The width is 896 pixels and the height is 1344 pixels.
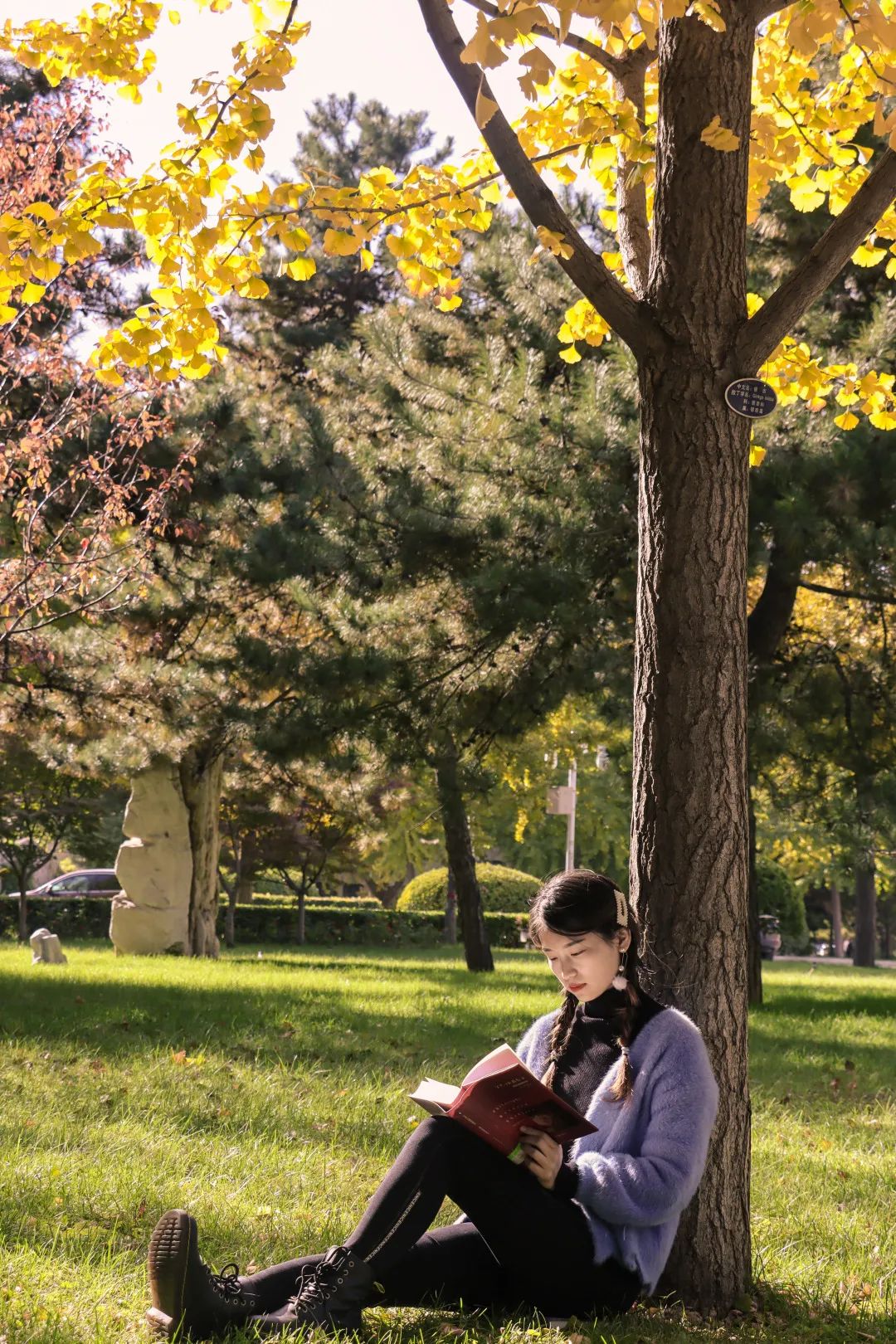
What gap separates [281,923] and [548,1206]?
22583mm

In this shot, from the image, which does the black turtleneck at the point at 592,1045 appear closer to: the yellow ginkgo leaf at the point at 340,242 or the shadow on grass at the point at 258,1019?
the yellow ginkgo leaf at the point at 340,242

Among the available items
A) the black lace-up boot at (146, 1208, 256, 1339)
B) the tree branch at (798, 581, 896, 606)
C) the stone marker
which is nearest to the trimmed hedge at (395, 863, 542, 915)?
the stone marker

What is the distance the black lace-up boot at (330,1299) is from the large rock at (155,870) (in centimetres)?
1396

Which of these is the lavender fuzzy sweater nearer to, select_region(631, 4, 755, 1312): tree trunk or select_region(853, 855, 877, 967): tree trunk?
select_region(631, 4, 755, 1312): tree trunk

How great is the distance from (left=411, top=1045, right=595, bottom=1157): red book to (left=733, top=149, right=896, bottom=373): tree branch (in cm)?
217

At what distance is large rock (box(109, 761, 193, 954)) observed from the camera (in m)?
16.9

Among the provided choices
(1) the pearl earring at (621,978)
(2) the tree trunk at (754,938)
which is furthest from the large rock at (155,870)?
(1) the pearl earring at (621,978)

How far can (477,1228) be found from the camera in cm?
342

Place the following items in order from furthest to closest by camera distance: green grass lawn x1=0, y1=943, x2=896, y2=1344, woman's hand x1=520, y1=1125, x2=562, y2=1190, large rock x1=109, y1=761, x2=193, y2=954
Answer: large rock x1=109, y1=761, x2=193, y2=954
green grass lawn x1=0, y1=943, x2=896, y2=1344
woman's hand x1=520, y1=1125, x2=562, y2=1190

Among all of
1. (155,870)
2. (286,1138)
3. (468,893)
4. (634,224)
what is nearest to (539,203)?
(634,224)

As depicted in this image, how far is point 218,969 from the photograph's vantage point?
45.1 ft

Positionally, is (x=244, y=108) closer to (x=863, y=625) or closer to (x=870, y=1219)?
(x=870, y=1219)

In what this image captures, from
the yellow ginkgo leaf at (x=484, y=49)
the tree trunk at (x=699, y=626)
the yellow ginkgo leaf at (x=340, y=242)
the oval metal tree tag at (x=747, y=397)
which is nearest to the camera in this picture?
the yellow ginkgo leaf at (x=484, y=49)

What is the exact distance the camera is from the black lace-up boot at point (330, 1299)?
3.15 meters
